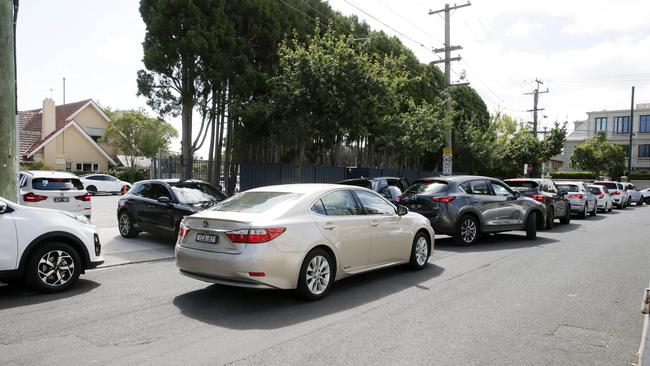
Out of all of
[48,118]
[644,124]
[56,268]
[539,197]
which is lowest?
[56,268]

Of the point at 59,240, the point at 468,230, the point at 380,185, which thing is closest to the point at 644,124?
the point at 380,185

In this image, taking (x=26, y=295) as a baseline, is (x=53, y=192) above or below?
above

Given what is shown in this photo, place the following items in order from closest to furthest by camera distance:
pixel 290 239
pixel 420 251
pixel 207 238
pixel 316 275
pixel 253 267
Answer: pixel 253 267, pixel 290 239, pixel 207 238, pixel 316 275, pixel 420 251

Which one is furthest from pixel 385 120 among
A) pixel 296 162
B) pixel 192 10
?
pixel 192 10

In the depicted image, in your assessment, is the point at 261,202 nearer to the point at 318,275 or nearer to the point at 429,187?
the point at 318,275

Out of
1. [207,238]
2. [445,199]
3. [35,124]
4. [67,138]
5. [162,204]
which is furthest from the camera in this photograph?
[35,124]

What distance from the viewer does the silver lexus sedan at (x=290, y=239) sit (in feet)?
19.2

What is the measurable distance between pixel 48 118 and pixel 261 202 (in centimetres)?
4047

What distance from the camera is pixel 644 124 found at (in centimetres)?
7650

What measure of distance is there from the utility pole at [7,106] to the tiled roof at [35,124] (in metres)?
34.1

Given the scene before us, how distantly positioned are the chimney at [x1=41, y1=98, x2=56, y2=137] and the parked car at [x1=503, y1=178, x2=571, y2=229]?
37.1 m

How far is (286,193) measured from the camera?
22.3ft

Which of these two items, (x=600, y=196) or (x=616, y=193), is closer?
(x=600, y=196)

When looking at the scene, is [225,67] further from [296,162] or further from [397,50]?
[397,50]
